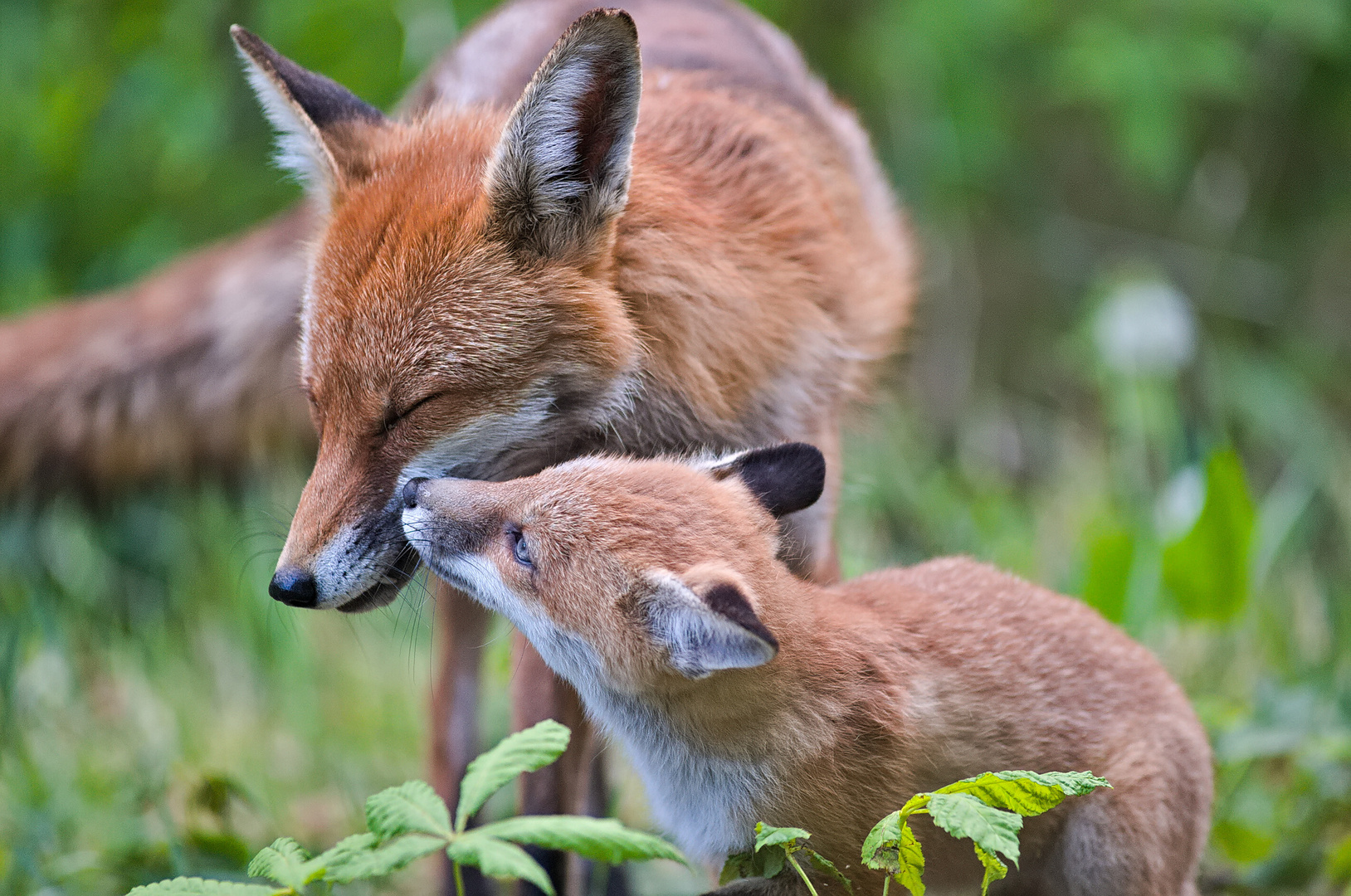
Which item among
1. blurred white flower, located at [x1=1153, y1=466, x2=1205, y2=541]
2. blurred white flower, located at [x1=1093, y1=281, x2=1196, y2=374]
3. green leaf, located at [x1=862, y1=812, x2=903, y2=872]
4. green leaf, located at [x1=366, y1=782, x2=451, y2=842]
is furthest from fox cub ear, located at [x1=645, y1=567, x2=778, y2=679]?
blurred white flower, located at [x1=1093, y1=281, x2=1196, y2=374]

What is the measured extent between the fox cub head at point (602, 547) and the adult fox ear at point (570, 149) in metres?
0.54

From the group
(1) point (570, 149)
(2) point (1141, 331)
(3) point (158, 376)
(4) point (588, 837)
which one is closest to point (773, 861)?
(4) point (588, 837)

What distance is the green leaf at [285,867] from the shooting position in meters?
2.04

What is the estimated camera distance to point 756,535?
9.30 ft

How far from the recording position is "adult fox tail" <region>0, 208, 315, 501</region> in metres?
4.52

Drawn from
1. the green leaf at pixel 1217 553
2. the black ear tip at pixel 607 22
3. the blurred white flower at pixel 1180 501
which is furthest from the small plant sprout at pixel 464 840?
the blurred white flower at pixel 1180 501

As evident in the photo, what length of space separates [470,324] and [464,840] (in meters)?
1.22

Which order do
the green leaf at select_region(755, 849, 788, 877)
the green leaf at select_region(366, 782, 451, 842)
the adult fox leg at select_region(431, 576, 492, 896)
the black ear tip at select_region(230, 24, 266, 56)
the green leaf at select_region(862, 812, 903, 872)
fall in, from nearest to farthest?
1. the green leaf at select_region(366, 782, 451, 842)
2. the green leaf at select_region(862, 812, 903, 872)
3. the green leaf at select_region(755, 849, 788, 877)
4. the black ear tip at select_region(230, 24, 266, 56)
5. the adult fox leg at select_region(431, 576, 492, 896)

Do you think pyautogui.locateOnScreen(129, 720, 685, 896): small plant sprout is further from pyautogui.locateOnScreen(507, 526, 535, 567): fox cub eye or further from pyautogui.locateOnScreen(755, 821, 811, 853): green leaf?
pyautogui.locateOnScreen(507, 526, 535, 567): fox cub eye

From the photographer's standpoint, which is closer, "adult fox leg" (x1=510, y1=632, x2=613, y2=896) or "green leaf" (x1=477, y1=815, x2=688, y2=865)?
"green leaf" (x1=477, y1=815, x2=688, y2=865)

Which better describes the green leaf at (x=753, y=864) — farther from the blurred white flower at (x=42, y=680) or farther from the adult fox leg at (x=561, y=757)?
the blurred white flower at (x=42, y=680)

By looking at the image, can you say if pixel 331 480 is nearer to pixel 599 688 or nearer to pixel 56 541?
pixel 599 688

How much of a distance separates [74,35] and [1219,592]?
20.2 ft

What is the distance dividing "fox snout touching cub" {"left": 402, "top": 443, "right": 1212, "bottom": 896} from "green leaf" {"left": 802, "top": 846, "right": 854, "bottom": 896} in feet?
0.26
